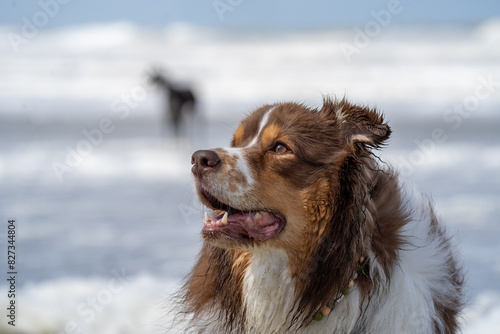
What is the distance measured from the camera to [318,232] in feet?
11.5

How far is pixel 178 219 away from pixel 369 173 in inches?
260

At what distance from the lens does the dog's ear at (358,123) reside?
11.4ft

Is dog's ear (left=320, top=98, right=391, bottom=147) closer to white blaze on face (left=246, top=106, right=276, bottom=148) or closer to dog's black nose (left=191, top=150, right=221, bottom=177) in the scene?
white blaze on face (left=246, top=106, right=276, bottom=148)

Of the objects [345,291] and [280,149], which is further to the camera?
[280,149]

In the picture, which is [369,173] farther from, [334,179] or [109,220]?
[109,220]

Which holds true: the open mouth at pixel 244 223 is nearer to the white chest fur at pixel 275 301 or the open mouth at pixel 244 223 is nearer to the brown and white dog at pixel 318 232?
the brown and white dog at pixel 318 232

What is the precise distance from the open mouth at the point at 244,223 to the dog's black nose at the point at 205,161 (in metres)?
0.13

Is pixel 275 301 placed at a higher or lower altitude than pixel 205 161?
lower

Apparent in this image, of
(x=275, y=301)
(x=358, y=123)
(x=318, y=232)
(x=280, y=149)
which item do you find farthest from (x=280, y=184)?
(x=275, y=301)

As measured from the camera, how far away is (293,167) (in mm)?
3568

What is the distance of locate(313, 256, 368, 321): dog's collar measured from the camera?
3516mm

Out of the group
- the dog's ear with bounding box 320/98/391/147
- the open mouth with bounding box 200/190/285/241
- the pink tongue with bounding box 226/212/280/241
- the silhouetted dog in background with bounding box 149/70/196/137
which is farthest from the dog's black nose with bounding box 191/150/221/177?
the silhouetted dog in background with bounding box 149/70/196/137

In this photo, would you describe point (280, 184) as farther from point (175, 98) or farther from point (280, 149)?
point (175, 98)

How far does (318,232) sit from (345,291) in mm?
352
